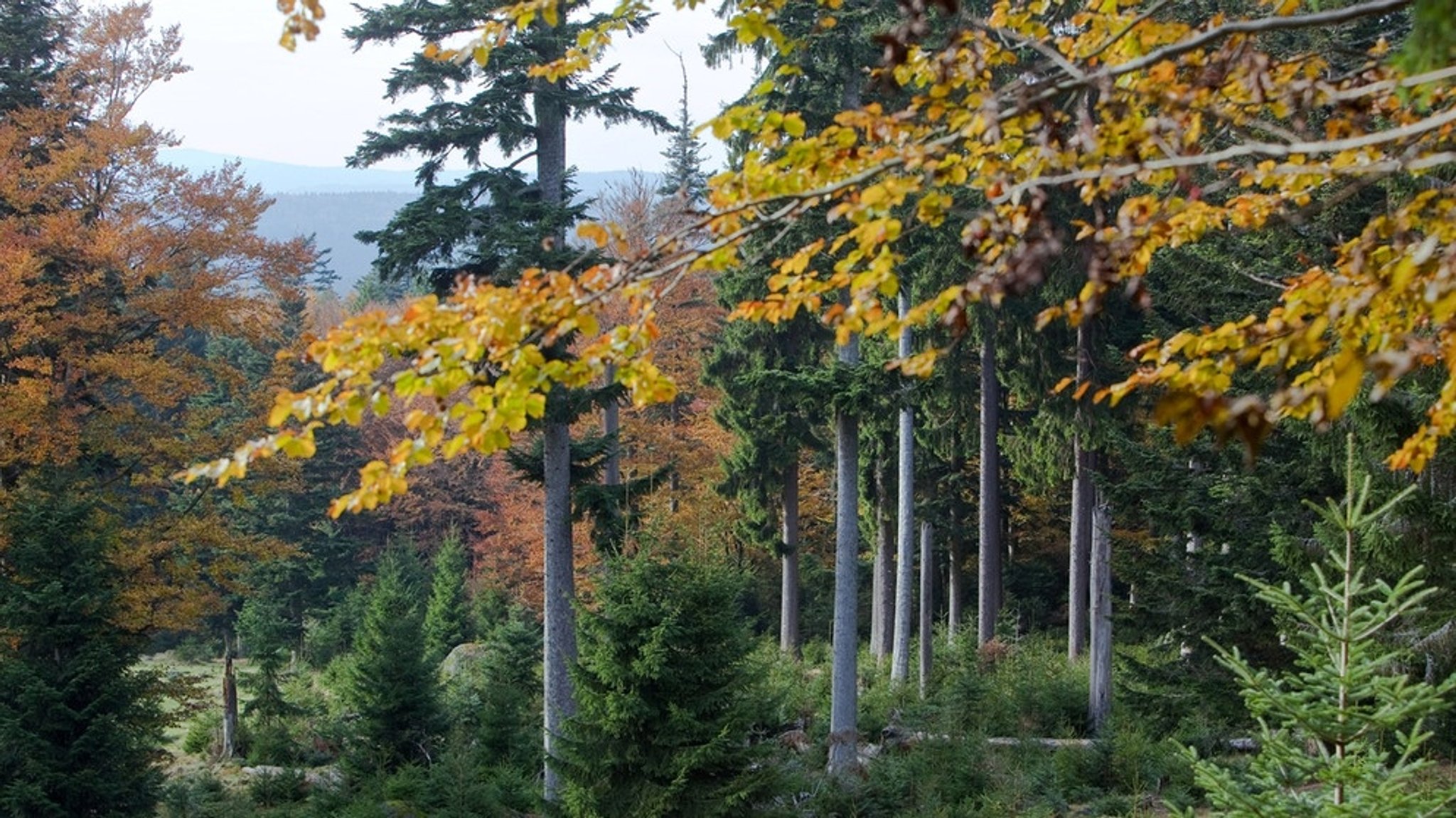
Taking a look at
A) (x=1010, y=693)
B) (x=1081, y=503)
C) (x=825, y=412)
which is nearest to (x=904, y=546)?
(x=1081, y=503)

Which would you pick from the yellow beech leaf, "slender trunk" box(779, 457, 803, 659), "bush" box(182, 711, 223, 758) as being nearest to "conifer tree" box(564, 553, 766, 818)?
the yellow beech leaf

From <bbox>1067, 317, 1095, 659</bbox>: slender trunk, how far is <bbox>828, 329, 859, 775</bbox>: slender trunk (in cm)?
357

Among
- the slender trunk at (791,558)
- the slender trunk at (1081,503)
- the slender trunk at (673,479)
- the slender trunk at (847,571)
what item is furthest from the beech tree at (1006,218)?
the slender trunk at (673,479)

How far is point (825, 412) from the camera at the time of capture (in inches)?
569

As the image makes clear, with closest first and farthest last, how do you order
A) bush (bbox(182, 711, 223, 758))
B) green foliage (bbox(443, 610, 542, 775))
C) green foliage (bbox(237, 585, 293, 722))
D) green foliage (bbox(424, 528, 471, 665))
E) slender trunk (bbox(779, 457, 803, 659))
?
1. green foliage (bbox(443, 610, 542, 775))
2. bush (bbox(182, 711, 223, 758))
3. green foliage (bbox(237, 585, 293, 722))
4. slender trunk (bbox(779, 457, 803, 659))
5. green foliage (bbox(424, 528, 471, 665))

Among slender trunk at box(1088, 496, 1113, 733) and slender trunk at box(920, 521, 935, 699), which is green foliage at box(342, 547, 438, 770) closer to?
slender trunk at box(920, 521, 935, 699)

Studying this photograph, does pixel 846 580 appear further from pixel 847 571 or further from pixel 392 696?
pixel 392 696

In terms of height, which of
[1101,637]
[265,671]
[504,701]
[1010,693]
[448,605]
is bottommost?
[265,671]

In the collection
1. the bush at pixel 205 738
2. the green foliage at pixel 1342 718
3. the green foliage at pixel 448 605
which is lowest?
the bush at pixel 205 738

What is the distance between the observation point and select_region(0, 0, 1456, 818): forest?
281 cm

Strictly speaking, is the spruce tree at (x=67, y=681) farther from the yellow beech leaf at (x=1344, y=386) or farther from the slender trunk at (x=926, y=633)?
the yellow beech leaf at (x=1344, y=386)

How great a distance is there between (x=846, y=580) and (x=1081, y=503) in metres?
5.78

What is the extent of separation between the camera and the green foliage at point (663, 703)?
27.4 ft

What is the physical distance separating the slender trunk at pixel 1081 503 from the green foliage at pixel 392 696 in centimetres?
971
